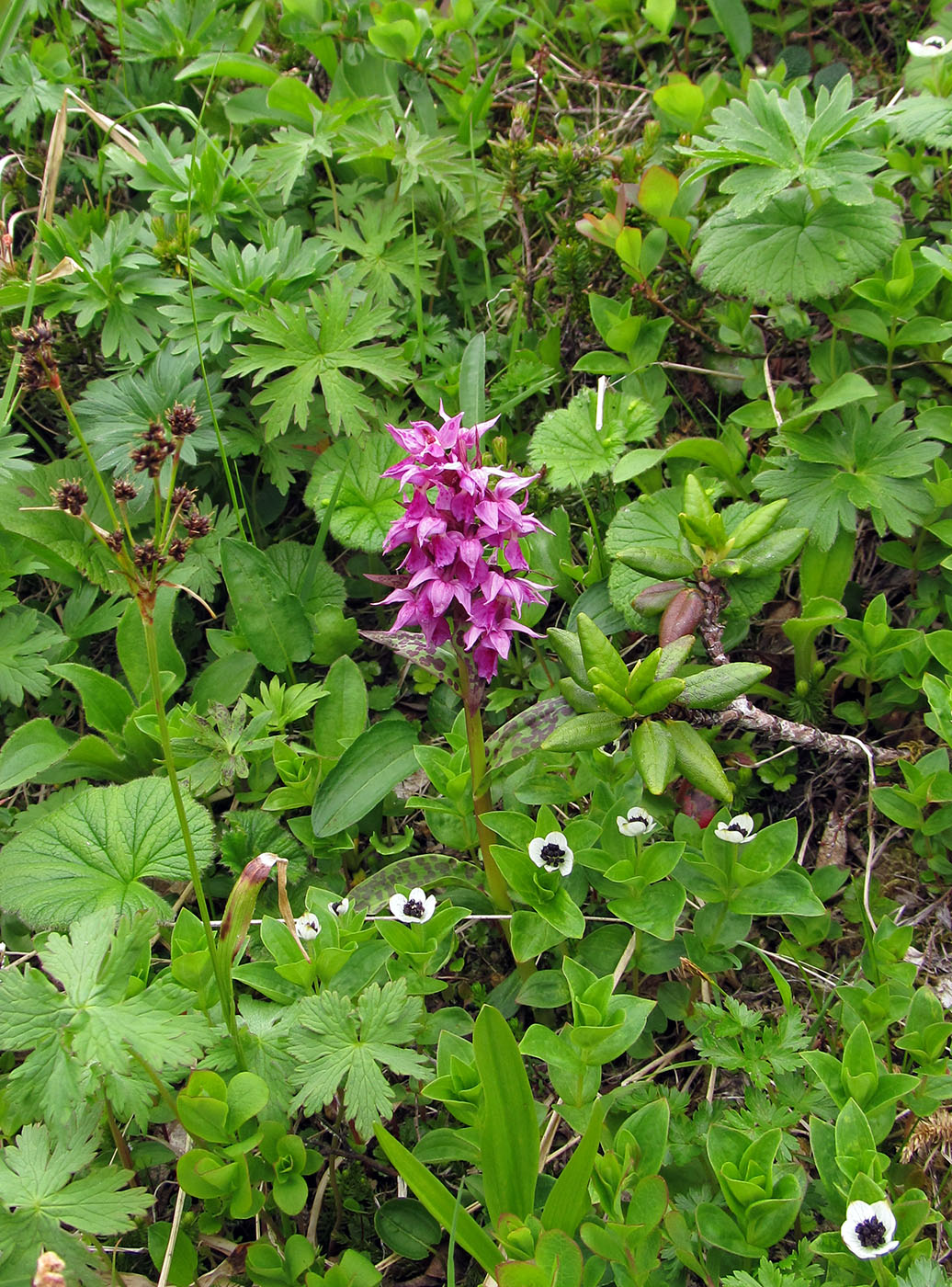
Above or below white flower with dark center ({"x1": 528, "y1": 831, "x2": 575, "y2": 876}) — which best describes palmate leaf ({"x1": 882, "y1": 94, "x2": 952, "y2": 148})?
above

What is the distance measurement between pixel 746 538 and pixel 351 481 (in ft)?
3.62

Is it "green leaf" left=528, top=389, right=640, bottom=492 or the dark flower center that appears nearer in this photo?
the dark flower center

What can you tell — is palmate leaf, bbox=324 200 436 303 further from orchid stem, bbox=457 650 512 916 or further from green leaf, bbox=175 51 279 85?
orchid stem, bbox=457 650 512 916

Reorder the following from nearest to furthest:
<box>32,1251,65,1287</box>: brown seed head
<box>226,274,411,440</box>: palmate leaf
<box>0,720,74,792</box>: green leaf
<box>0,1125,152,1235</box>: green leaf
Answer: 1. <box>32,1251,65,1287</box>: brown seed head
2. <box>0,1125,152,1235</box>: green leaf
3. <box>0,720,74,792</box>: green leaf
4. <box>226,274,411,440</box>: palmate leaf

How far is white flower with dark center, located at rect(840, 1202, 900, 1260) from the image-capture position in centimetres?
161

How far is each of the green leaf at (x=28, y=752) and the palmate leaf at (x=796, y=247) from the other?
200 cm

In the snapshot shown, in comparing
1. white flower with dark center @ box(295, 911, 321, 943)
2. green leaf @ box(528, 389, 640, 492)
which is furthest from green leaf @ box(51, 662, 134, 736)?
green leaf @ box(528, 389, 640, 492)

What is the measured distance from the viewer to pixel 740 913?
2.11 metres

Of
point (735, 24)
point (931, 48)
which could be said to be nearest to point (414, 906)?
point (931, 48)

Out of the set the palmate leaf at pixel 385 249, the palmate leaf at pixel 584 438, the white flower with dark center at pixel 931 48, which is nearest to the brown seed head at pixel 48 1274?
the palmate leaf at pixel 584 438

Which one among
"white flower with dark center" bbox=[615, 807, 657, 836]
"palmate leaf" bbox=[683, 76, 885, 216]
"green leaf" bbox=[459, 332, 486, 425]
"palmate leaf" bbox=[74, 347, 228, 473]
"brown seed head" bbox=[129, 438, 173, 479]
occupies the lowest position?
"white flower with dark center" bbox=[615, 807, 657, 836]

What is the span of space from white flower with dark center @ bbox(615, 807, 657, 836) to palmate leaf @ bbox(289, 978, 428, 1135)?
0.54 meters

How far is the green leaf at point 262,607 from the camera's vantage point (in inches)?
108

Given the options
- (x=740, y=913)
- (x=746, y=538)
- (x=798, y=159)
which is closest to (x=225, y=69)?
(x=798, y=159)
